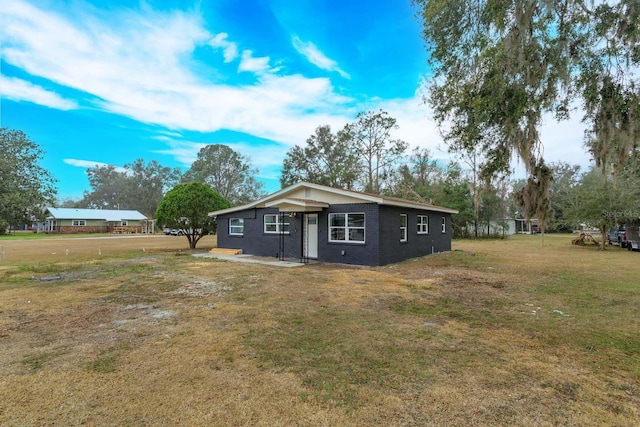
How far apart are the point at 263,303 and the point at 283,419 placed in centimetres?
379

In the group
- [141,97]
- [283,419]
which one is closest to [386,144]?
[141,97]

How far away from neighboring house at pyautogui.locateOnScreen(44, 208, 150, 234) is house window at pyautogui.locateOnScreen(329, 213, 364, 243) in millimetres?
40258

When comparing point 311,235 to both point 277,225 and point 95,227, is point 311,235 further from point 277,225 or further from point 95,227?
point 95,227

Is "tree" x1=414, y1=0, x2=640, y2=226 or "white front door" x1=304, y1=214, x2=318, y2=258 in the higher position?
"tree" x1=414, y1=0, x2=640, y2=226

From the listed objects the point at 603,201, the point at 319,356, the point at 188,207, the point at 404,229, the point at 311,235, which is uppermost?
the point at 603,201

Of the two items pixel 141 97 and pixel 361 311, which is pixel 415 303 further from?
pixel 141 97

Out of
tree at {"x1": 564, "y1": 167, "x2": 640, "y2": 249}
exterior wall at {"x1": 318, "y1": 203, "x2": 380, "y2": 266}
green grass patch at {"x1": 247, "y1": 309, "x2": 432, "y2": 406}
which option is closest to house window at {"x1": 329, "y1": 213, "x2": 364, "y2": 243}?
exterior wall at {"x1": 318, "y1": 203, "x2": 380, "y2": 266}

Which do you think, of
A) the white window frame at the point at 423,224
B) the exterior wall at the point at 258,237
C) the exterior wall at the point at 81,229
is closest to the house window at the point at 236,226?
the exterior wall at the point at 258,237

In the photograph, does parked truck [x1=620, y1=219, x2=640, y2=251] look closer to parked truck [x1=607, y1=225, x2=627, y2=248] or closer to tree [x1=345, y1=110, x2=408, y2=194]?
parked truck [x1=607, y1=225, x2=627, y2=248]

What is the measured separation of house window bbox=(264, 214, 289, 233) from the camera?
552 inches

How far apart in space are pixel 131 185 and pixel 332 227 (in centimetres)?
6112

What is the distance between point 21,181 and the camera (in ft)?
127

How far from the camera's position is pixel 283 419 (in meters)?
2.48

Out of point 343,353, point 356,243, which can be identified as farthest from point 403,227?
point 343,353
